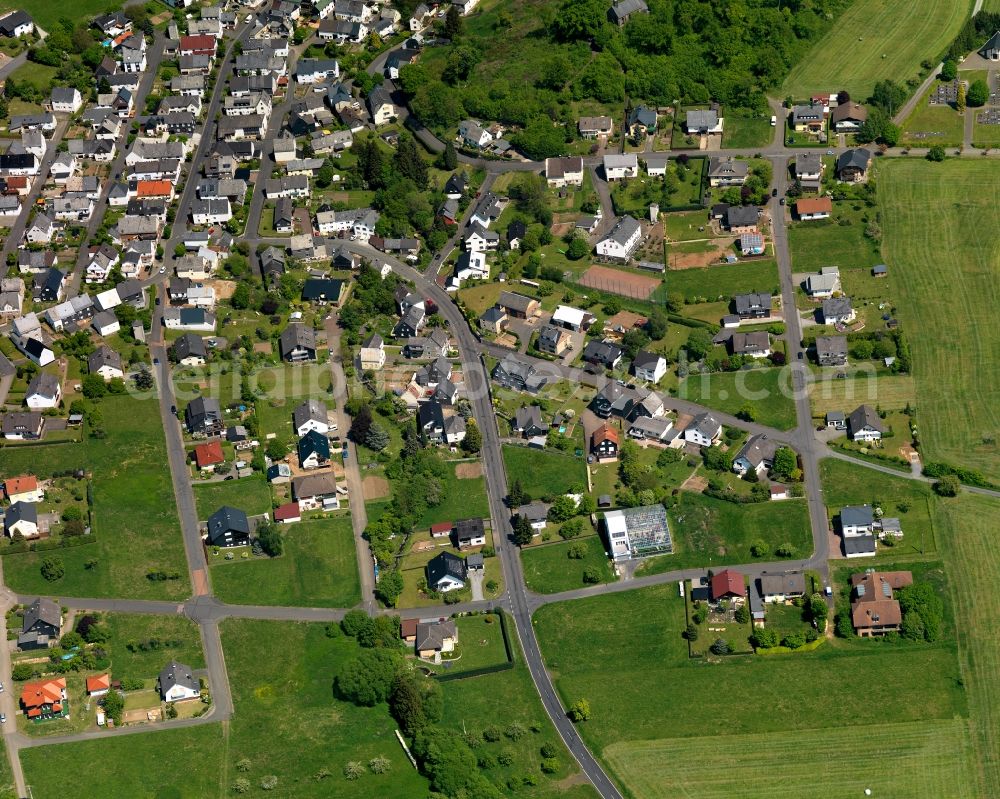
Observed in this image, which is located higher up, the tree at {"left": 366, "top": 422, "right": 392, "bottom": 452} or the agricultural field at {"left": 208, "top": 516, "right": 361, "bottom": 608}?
A: the tree at {"left": 366, "top": 422, "right": 392, "bottom": 452}

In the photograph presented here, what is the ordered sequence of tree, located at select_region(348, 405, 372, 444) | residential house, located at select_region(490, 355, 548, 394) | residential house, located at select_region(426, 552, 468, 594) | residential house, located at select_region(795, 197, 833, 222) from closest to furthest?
residential house, located at select_region(426, 552, 468, 594)
tree, located at select_region(348, 405, 372, 444)
residential house, located at select_region(490, 355, 548, 394)
residential house, located at select_region(795, 197, 833, 222)

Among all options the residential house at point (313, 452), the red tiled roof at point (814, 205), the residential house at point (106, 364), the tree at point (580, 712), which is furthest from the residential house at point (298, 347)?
the red tiled roof at point (814, 205)

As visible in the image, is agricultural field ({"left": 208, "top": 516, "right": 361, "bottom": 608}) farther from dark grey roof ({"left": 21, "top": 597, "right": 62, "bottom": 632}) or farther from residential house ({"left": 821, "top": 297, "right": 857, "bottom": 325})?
residential house ({"left": 821, "top": 297, "right": 857, "bottom": 325})

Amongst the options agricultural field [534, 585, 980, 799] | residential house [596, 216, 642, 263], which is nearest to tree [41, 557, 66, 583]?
agricultural field [534, 585, 980, 799]

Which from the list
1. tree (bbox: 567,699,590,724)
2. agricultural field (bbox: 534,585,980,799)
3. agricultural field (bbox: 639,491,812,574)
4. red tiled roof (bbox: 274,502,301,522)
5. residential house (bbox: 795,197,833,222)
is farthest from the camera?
residential house (bbox: 795,197,833,222)

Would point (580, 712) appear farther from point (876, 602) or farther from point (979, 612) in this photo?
point (979, 612)

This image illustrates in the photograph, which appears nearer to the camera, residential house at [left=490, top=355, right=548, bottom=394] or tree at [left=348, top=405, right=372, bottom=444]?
tree at [left=348, top=405, right=372, bottom=444]

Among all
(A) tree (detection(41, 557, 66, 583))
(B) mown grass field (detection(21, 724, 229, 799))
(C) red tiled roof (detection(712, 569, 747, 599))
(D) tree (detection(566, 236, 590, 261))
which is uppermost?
(D) tree (detection(566, 236, 590, 261))
